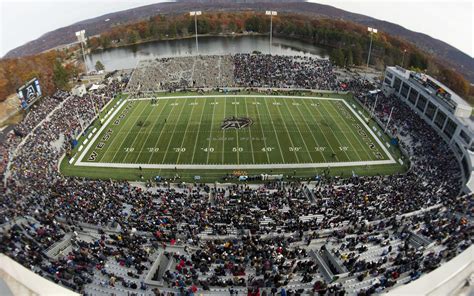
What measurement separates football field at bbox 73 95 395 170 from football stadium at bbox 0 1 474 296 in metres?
0.29

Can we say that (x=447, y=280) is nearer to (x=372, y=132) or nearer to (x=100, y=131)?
(x=372, y=132)

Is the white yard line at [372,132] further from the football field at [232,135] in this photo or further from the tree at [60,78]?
the tree at [60,78]

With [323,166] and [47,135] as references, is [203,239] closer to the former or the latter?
[323,166]

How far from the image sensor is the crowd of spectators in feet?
65.6

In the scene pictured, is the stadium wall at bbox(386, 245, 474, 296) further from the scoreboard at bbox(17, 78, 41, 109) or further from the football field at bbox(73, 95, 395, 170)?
the scoreboard at bbox(17, 78, 41, 109)

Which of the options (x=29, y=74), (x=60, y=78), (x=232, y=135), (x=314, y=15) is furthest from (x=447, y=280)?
(x=314, y=15)

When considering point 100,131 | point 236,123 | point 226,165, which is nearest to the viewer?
point 226,165

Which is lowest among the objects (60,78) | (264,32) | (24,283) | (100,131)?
(100,131)

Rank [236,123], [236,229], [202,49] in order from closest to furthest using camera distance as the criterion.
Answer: [236,229]
[236,123]
[202,49]

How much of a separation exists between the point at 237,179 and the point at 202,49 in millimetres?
74370

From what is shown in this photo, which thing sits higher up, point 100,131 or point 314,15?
point 314,15

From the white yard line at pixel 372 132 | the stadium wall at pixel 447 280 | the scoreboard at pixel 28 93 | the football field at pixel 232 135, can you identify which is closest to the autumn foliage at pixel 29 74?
the scoreboard at pixel 28 93

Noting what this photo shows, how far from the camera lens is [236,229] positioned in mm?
24688

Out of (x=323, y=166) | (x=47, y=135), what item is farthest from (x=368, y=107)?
(x=47, y=135)
